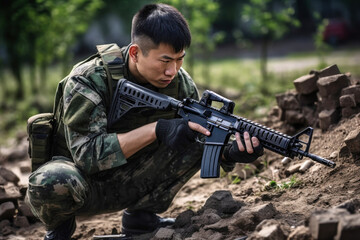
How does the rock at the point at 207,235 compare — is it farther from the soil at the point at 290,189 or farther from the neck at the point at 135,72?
the neck at the point at 135,72

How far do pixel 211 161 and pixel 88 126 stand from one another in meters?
0.86

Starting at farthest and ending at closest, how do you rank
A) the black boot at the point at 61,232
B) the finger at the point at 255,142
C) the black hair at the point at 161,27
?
the black boot at the point at 61,232
the black hair at the point at 161,27
the finger at the point at 255,142

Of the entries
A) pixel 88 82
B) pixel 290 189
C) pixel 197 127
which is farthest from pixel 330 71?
pixel 88 82

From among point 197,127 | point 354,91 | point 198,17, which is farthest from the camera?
point 198,17

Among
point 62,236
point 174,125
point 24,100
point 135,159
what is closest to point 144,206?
point 135,159

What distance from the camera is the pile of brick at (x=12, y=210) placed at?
148 inches

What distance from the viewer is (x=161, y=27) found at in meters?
3.01

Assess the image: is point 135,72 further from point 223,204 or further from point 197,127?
point 223,204

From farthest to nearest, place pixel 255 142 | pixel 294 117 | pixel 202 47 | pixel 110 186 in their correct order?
pixel 202 47 → pixel 294 117 → pixel 110 186 → pixel 255 142

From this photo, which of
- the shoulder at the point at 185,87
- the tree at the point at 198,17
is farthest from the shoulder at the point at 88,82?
the tree at the point at 198,17

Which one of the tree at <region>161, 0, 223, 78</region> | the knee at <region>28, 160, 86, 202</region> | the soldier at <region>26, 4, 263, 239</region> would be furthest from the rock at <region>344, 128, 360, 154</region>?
the tree at <region>161, 0, 223, 78</region>

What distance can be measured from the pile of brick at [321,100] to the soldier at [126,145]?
42.0 inches

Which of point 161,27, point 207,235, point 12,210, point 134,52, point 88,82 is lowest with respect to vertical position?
point 12,210

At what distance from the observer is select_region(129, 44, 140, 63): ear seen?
3.13 metres
